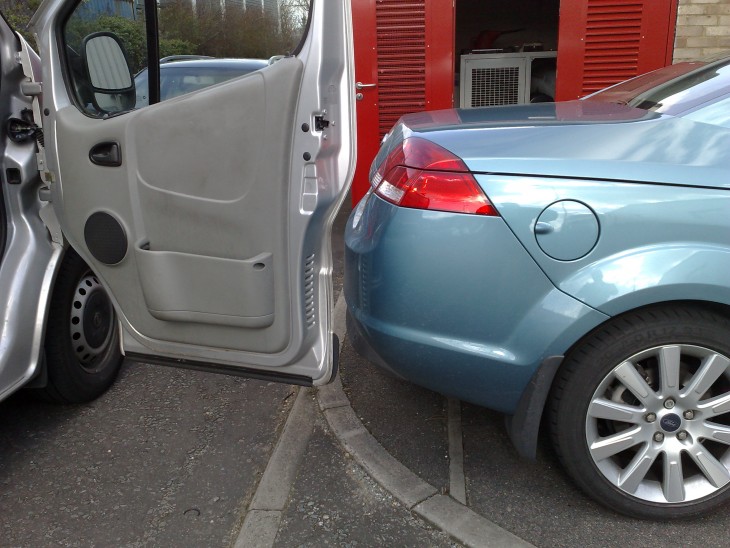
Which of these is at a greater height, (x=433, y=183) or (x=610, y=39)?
(x=610, y=39)

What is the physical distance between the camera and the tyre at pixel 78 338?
2820 millimetres

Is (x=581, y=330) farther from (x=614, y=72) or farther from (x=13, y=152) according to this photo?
(x=614, y=72)

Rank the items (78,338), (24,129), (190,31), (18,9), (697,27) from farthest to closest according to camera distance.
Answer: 1. (18,9)
2. (697,27)
3. (78,338)
4. (190,31)
5. (24,129)

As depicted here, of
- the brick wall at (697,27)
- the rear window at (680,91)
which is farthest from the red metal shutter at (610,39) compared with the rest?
the rear window at (680,91)

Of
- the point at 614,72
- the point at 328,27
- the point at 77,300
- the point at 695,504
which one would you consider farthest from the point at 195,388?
the point at 614,72

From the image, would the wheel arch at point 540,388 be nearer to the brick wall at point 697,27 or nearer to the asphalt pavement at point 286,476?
the asphalt pavement at point 286,476

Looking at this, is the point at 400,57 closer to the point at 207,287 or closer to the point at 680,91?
the point at 680,91

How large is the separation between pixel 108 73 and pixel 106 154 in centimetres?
50

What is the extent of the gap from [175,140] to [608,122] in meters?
1.47

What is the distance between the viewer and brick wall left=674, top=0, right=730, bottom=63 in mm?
5652

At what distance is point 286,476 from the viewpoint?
8.15 feet

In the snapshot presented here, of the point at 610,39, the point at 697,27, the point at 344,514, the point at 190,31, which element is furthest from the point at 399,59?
the point at 344,514

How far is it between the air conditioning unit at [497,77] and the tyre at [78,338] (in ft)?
14.6

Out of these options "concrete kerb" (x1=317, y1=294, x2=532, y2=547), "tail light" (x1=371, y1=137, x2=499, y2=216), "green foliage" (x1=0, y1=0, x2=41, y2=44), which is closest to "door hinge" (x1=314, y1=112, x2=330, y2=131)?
"tail light" (x1=371, y1=137, x2=499, y2=216)
